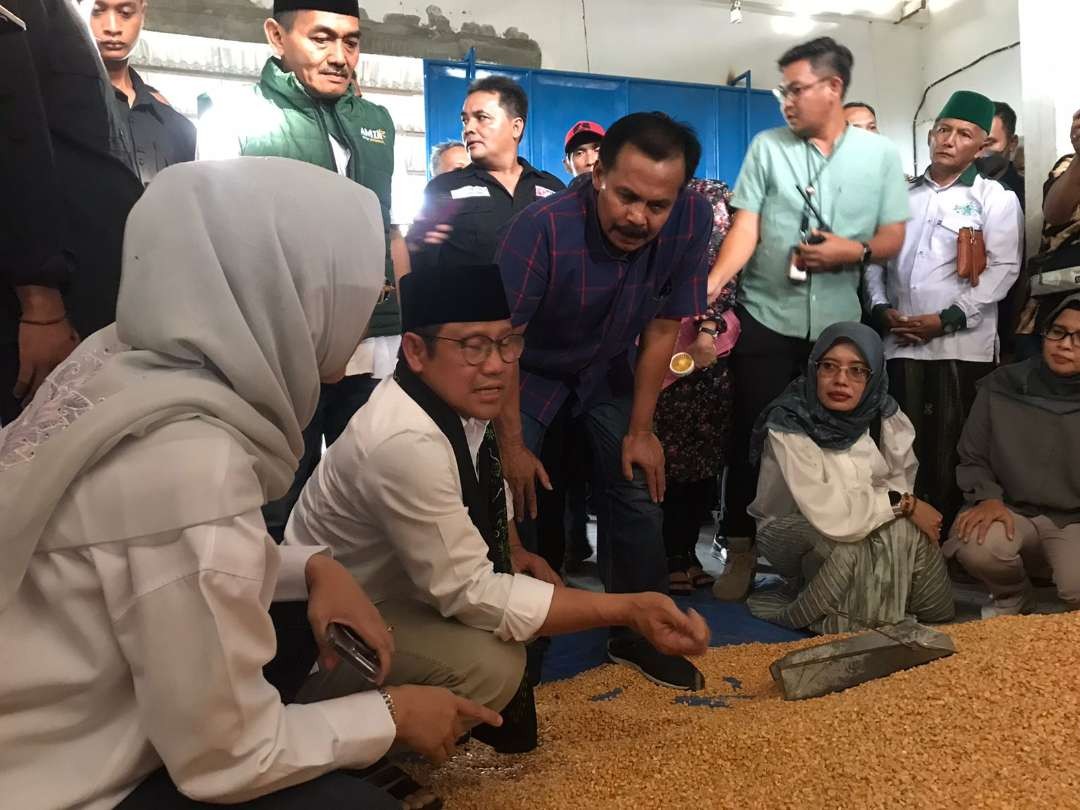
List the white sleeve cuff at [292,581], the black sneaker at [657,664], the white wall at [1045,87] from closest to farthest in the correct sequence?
1. the white sleeve cuff at [292,581]
2. the black sneaker at [657,664]
3. the white wall at [1045,87]

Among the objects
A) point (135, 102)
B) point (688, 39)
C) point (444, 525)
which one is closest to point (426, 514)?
point (444, 525)

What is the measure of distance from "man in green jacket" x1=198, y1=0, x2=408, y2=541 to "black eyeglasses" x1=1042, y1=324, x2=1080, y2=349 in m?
2.09

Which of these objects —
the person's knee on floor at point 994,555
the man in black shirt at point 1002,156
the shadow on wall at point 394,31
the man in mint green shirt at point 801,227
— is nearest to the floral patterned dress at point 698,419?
the man in mint green shirt at point 801,227

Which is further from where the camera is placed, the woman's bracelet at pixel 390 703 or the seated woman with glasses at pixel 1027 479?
the seated woman with glasses at pixel 1027 479

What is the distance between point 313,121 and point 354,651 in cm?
162

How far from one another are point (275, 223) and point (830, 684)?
1434mm

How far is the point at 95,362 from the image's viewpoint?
98cm

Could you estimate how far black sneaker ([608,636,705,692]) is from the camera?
203 cm

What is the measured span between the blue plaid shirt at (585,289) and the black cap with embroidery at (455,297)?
50 centimetres

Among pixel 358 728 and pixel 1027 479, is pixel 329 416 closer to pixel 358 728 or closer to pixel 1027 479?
pixel 358 728

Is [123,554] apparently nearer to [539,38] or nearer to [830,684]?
[830,684]

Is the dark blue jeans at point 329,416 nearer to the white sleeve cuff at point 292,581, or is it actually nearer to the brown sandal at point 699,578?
the white sleeve cuff at point 292,581

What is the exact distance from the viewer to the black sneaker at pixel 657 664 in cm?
203

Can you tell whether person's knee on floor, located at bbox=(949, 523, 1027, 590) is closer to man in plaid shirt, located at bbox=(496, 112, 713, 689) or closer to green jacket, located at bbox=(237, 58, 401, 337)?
man in plaid shirt, located at bbox=(496, 112, 713, 689)
